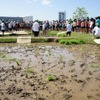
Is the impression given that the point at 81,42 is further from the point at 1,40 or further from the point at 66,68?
the point at 66,68

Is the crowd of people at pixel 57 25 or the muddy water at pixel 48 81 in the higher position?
the crowd of people at pixel 57 25

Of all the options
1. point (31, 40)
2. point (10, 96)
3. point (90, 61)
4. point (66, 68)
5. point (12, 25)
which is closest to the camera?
point (10, 96)

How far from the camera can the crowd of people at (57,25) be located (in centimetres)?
2033

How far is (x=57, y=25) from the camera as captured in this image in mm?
32031

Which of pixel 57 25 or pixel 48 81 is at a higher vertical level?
pixel 57 25

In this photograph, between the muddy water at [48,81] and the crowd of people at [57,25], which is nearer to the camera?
the muddy water at [48,81]

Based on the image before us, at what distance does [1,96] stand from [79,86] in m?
1.77

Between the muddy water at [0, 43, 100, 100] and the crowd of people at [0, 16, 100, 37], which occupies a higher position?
the crowd of people at [0, 16, 100, 37]

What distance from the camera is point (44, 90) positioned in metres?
5.95

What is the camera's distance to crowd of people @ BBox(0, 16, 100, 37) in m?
20.3

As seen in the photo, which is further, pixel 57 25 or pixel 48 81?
pixel 57 25

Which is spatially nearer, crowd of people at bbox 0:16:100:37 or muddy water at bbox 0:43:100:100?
muddy water at bbox 0:43:100:100

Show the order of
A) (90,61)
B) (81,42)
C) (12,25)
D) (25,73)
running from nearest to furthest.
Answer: (25,73)
(90,61)
(81,42)
(12,25)

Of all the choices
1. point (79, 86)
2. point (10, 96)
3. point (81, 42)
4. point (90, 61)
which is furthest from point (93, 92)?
point (81, 42)
